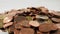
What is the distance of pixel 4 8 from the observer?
129cm

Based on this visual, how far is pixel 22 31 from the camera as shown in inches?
33.8

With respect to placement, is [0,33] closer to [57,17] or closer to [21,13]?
[21,13]

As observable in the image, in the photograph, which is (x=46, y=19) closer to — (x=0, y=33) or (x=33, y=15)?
(x=33, y=15)

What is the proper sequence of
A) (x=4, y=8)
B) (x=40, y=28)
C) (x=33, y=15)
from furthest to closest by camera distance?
(x=4, y=8) → (x=33, y=15) → (x=40, y=28)

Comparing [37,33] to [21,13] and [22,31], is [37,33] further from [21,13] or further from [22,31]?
[21,13]

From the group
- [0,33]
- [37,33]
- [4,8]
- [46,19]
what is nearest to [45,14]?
[46,19]

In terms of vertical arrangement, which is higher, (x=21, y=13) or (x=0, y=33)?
(x=21, y=13)

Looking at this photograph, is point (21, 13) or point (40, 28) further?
point (21, 13)

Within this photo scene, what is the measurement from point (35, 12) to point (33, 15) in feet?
0.11

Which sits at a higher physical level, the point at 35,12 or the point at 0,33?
the point at 35,12

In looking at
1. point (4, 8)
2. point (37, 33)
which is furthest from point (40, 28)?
point (4, 8)

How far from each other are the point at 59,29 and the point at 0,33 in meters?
0.33

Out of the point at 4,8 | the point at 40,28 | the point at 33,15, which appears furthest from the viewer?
the point at 4,8

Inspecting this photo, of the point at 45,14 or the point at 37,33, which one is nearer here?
the point at 37,33
